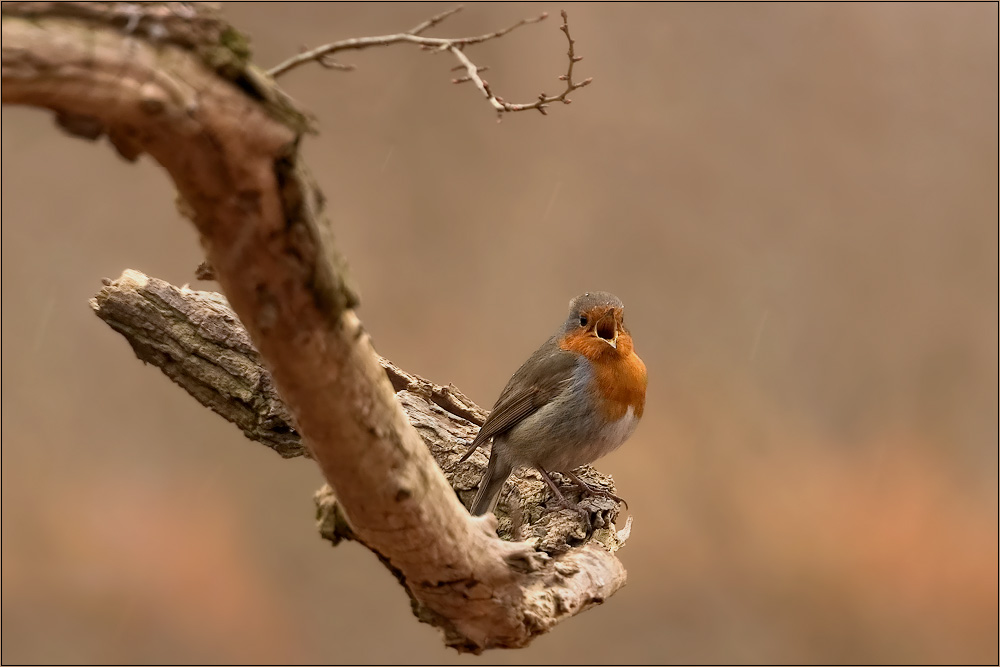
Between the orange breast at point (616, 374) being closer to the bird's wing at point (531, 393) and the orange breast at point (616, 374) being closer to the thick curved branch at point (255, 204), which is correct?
the bird's wing at point (531, 393)

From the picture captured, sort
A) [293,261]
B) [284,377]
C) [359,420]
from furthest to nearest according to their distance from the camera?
[359,420] < [284,377] < [293,261]

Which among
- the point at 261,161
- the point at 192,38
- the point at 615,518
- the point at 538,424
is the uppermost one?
the point at 538,424

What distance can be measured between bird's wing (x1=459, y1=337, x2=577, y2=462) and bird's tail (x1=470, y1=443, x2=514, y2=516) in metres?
0.11

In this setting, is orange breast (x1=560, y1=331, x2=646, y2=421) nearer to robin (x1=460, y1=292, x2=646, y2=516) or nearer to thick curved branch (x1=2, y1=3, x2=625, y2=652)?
robin (x1=460, y1=292, x2=646, y2=516)

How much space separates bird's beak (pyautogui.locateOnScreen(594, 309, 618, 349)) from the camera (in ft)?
12.9

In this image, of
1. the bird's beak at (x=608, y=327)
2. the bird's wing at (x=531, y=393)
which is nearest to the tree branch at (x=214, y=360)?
the bird's wing at (x=531, y=393)

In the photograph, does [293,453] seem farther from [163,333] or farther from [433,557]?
[433,557]

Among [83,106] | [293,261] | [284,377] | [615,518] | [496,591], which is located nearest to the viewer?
[83,106]

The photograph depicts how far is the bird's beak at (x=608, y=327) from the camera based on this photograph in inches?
155

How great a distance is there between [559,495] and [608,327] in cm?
72

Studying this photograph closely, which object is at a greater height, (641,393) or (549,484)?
(641,393)

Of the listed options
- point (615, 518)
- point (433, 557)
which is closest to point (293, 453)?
point (615, 518)

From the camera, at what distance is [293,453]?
4.02 metres

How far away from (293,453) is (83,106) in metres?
2.61
